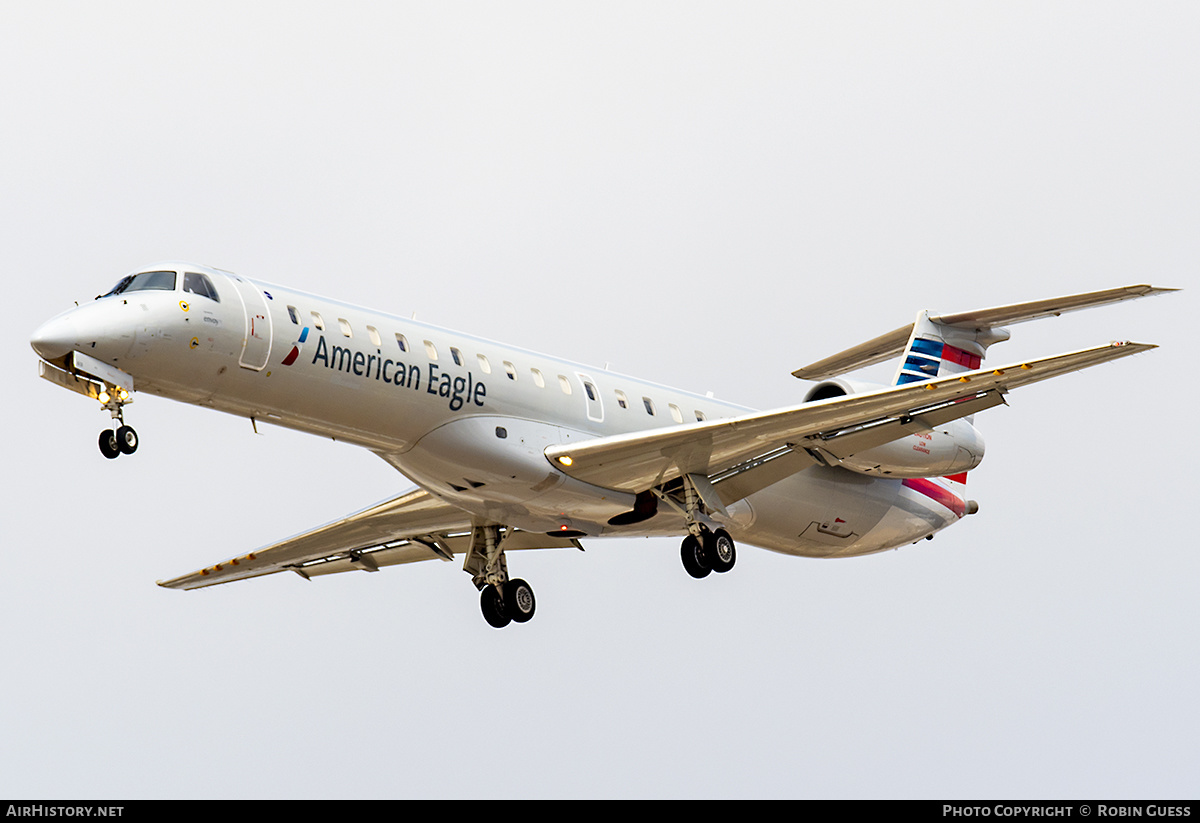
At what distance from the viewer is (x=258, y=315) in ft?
63.5

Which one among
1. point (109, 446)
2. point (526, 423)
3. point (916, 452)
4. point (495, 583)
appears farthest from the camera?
point (495, 583)

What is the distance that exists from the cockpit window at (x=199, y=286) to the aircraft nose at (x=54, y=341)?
1483 millimetres

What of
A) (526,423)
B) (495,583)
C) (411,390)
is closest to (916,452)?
(526,423)

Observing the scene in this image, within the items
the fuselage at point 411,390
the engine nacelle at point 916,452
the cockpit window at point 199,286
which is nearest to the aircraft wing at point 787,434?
the fuselage at point 411,390

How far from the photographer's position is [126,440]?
18047 millimetres

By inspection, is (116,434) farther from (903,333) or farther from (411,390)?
(903,333)

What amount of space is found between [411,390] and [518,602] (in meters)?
5.09

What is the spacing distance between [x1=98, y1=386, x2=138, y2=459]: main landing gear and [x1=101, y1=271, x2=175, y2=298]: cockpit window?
1325mm

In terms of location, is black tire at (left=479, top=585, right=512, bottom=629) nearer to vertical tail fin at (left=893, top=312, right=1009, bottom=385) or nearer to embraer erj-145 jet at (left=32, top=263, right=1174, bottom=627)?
embraer erj-145 jet at (left=32, top=263, right=1174, bottom=627)

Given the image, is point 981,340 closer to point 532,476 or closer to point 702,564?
point 702,564

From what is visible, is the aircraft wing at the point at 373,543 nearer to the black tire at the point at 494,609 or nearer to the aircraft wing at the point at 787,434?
the black tire at the point at 494,609

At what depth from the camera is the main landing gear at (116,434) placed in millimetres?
17938

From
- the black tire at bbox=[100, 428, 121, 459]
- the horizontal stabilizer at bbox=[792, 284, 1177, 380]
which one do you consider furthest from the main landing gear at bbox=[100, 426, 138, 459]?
the horizontal stabilizer at bbox=[792, 284, 1177, 380]

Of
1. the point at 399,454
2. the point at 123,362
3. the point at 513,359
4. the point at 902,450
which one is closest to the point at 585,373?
the point at 513,359
